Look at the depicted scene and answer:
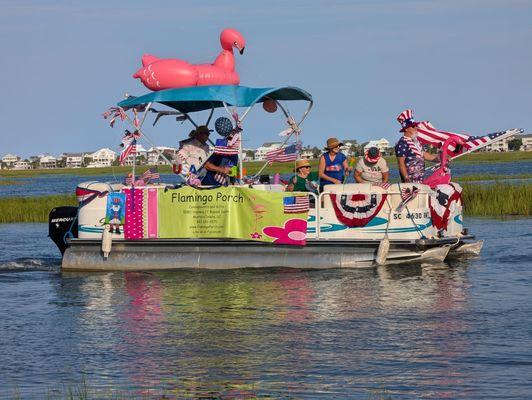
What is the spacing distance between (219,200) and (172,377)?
6.88 meters

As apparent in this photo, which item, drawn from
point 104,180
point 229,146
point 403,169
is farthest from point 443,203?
point 104,180

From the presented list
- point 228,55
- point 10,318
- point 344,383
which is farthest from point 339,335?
point 228,55

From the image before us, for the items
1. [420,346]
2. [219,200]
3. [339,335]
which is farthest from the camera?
[219,200]

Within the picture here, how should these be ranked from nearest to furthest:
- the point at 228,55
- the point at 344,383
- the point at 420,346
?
the point at 344,383 < the point at 420,346 < the point at 228,55

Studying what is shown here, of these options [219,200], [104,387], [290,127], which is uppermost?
[290,127]

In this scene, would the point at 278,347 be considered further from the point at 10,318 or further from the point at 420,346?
the point at 10,318

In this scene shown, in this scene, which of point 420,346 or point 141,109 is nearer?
point 420,346

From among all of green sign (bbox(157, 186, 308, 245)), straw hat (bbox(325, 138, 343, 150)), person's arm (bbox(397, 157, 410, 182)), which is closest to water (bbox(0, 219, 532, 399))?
green sign (bbox(157, 186, 308, 245))

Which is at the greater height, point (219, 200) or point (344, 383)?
point (219, 200)

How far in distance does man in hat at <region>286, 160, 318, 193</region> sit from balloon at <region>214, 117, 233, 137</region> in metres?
1.39

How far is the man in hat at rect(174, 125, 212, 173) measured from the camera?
1750cm

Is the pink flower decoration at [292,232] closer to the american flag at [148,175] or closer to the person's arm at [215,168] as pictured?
the person's arm at [215,168]

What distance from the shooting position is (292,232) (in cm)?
1638

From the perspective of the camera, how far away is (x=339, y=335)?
1170cm
